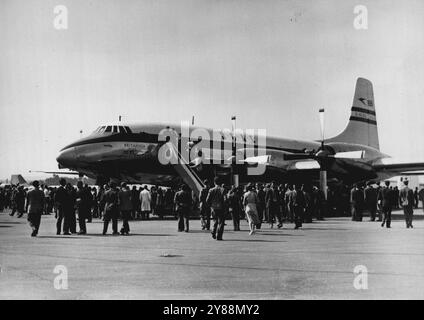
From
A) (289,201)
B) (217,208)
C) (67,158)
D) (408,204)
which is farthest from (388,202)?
(67,158)

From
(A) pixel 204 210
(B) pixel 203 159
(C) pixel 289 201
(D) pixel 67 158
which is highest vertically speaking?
(B) pixel 203 159

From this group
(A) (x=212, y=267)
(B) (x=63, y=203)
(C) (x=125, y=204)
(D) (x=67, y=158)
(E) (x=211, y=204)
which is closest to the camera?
(A) (x=212, y=267)

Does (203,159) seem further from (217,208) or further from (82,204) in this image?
(217,208)

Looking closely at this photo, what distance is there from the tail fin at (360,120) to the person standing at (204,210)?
72.3 ft

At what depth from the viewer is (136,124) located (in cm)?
2519

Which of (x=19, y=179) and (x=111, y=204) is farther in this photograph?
(x=19, y=179)

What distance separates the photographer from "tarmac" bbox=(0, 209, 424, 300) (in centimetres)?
749

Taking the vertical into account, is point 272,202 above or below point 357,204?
above

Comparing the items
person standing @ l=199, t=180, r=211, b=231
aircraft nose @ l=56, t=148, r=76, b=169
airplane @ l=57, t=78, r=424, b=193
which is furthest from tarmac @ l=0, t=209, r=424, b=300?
airplane @ l=57, t=78, r=424, b=193

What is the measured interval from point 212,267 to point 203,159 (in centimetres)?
1681

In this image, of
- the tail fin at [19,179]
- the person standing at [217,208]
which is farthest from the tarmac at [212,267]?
the tail fin at [19,179]

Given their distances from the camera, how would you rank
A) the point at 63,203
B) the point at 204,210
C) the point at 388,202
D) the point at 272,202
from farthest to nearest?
1. the point at 272,202
2. the point at 388,202
3. the point at 204,210
4. the point at 63,203

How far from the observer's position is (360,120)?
39.4 metres

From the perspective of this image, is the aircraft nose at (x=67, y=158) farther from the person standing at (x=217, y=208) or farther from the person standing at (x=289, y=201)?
the person standing at (x=217, y=208)
